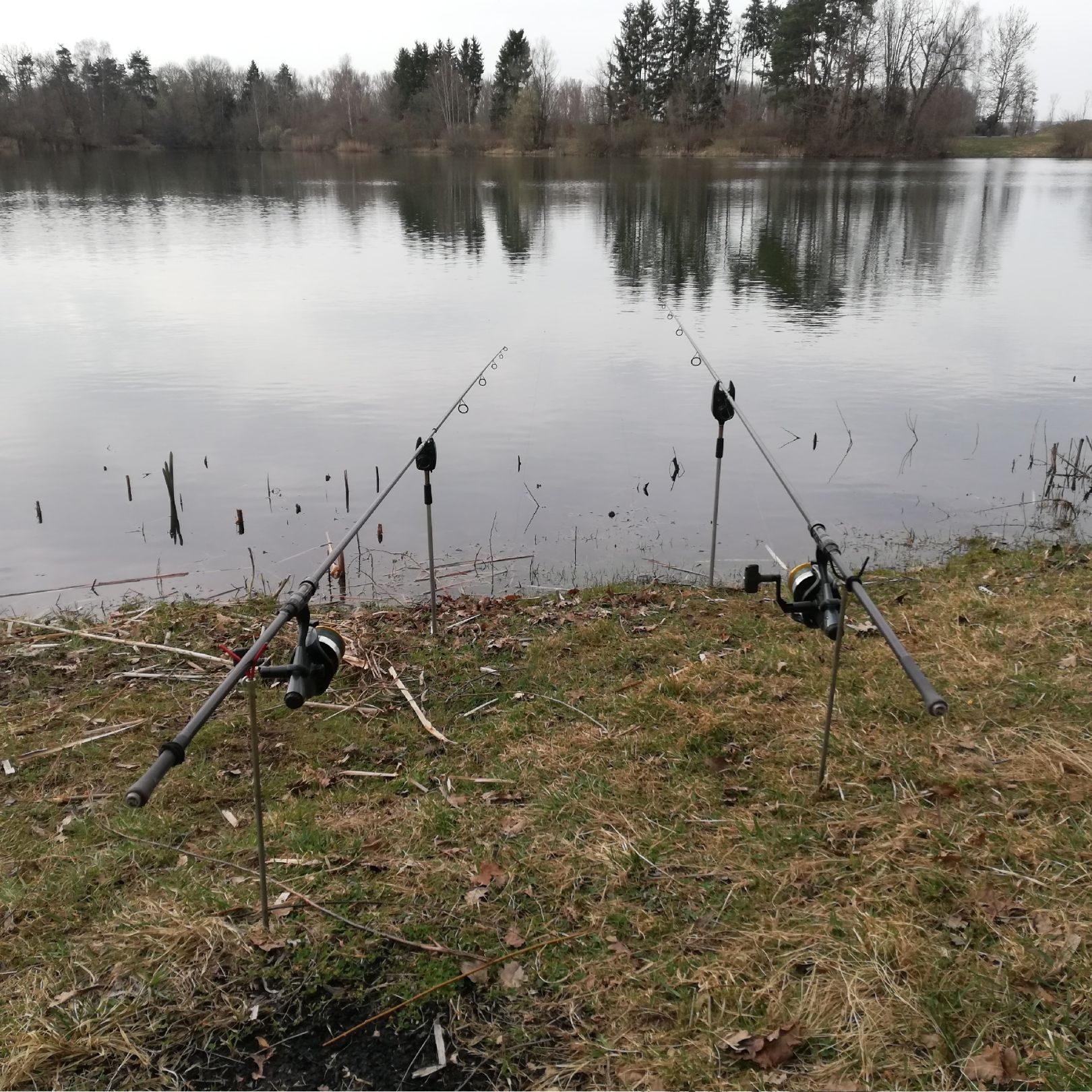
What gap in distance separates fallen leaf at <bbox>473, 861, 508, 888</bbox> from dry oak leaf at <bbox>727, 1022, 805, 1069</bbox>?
3.45ft

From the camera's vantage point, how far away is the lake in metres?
8.73

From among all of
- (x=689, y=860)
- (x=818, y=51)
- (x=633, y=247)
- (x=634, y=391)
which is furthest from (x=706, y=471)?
(x=818, y=51)

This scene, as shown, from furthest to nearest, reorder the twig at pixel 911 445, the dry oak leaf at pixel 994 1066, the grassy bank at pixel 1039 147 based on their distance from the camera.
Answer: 1. the grassy bank at pixel 1039 147
2. the twig at pixel 911 445
3. the dry oak leaf at pixel 994 1066

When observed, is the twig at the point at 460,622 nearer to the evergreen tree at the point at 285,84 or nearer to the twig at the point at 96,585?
the twig at the point at 96,585

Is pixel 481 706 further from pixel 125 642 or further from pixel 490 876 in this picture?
pixel 125 642

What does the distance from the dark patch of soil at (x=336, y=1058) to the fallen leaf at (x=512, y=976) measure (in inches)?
8.1

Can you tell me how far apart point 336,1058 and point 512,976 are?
22.8 inches

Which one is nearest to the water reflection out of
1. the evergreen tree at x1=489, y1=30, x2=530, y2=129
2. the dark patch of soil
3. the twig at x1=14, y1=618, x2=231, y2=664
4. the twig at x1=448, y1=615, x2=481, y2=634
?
the twig at x1=448, y1=615, x2=481, y2=634

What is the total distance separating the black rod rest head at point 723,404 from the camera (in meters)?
6.36

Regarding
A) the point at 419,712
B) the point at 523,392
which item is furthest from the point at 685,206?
the point at 419,712

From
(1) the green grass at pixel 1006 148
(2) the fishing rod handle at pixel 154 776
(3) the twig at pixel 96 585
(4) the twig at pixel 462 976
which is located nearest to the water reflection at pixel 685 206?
(1) the green grass at pixel 1006 148

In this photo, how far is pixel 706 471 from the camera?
10227 mm

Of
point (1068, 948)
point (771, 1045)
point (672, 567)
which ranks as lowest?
point (672, 567)

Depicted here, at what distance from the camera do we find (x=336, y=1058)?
2594mm
